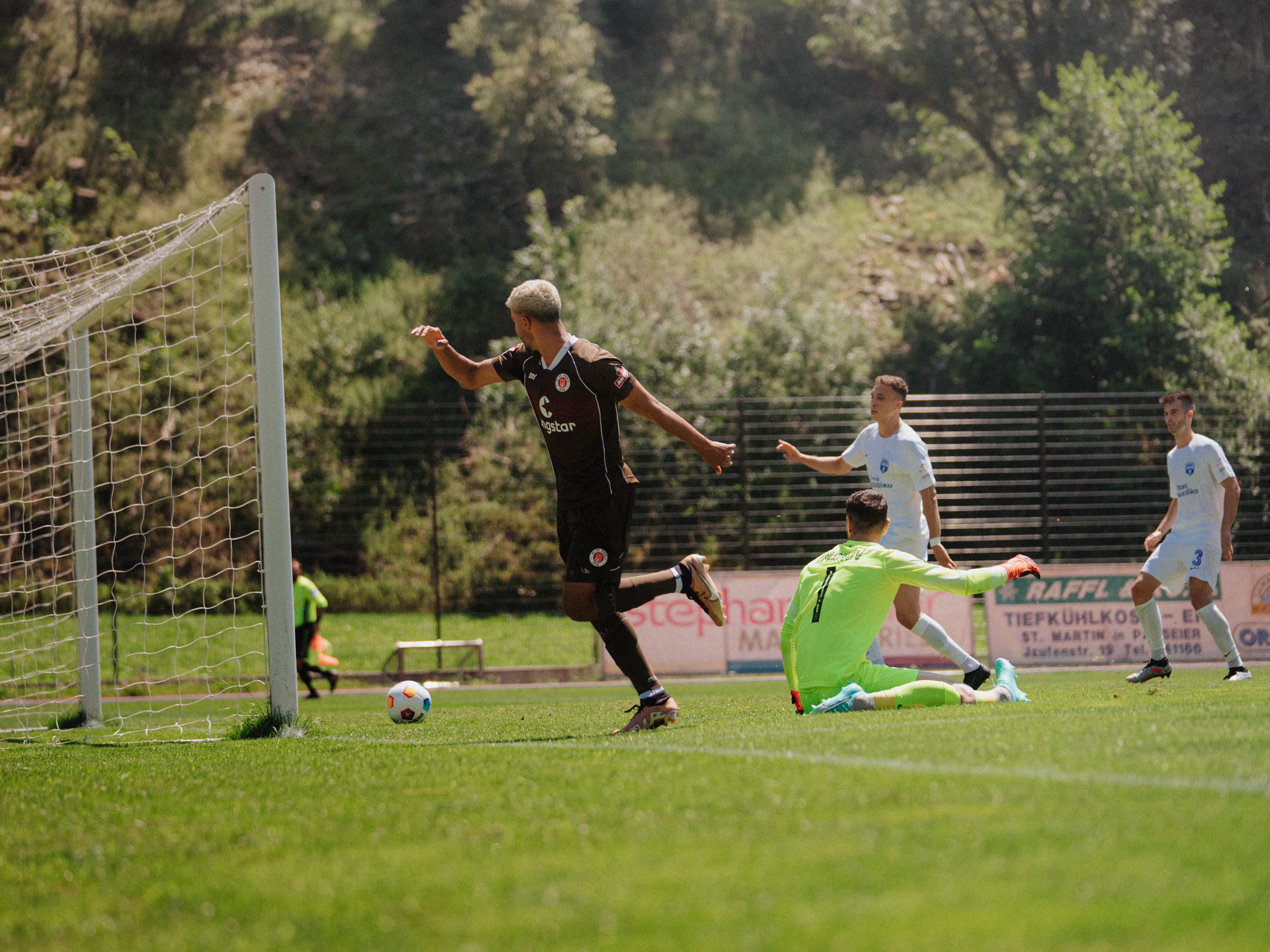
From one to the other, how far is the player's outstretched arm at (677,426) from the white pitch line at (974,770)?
1.51 meters

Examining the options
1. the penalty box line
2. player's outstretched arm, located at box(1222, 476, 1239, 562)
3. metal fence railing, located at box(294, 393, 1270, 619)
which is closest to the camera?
the penalty box line

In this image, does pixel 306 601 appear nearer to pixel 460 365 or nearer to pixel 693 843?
pixel 460 365

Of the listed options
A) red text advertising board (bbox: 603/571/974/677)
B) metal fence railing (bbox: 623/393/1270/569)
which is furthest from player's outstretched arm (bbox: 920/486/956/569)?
A: metal fence railing (bbox: 623/393/1270/569)

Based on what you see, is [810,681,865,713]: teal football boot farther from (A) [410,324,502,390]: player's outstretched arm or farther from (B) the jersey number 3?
(A) [410,324,502,390]: player's outstretched arm

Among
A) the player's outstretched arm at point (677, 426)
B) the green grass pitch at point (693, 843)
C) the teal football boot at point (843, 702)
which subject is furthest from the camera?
the teal football boot at point (843, 702)

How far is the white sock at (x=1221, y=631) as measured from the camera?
28.2 feet

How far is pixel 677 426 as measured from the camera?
566 centimetres

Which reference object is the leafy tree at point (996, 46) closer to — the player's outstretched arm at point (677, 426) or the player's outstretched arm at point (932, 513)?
the player's outstretched arm at point (932, 513)

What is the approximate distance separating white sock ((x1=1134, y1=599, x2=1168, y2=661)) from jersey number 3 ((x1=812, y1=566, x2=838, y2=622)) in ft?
12.6

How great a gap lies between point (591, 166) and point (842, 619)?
2634cm

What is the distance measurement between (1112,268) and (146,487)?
19.1m

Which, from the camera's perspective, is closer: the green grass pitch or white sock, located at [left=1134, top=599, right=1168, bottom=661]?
the green grass pitch

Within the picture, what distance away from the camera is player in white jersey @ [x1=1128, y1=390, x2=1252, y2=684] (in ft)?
28.3

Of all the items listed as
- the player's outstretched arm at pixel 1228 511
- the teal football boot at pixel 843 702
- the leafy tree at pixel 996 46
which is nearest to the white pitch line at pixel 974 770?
the teal football boot at pixel 843 702
